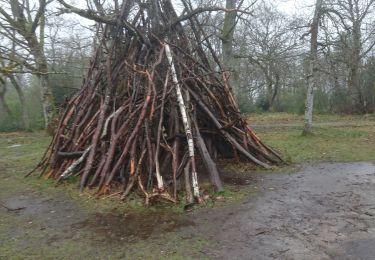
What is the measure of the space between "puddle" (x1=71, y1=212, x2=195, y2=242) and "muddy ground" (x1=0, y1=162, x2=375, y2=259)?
1cm

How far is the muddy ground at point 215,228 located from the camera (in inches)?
165

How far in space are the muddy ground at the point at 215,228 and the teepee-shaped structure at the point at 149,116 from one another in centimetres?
71

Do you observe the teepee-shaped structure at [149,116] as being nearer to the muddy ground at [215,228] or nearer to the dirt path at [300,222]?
Result: the muddy ground at [215,228]

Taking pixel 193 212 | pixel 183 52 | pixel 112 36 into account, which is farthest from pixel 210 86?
pixel 193 212

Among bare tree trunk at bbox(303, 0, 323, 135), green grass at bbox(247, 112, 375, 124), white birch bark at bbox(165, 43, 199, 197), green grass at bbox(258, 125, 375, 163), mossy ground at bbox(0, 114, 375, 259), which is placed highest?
bare tree trunk at bbox(303, 0, 323, 135)

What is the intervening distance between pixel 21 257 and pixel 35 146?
31.0 feet

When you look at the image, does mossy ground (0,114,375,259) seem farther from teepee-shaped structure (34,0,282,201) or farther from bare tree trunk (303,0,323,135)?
bare tree trunk (303,0,323,135)

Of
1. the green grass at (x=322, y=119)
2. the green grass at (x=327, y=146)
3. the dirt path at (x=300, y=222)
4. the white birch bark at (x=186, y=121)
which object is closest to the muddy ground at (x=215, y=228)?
the dirt path at (x=300, y=222)

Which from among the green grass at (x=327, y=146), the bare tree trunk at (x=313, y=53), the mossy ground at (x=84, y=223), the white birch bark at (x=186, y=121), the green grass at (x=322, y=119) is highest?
the bare tree trunk at (x=313, y=53)

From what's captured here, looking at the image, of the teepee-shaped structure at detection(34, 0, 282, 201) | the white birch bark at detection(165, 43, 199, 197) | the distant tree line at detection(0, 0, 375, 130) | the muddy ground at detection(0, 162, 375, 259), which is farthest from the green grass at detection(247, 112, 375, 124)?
the muddy ground at detection(0, 162, 375, 259)

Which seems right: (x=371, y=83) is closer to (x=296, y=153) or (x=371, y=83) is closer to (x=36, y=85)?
(x=296, y=153)

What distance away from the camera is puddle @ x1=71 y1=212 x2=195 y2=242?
4703 mm

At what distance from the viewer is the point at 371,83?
21.7 m

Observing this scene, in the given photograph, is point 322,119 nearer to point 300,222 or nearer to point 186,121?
point 186,121
